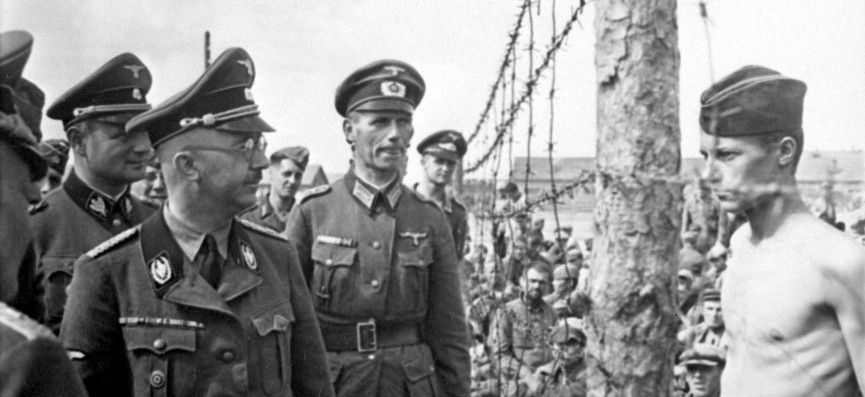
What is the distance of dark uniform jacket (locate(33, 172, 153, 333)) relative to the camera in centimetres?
386

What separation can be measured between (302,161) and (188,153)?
481 centimetres

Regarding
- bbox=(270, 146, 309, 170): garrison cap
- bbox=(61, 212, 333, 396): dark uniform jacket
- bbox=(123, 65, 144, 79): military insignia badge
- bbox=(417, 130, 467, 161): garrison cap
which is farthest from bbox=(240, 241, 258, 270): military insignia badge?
bbox=(417, 130, 467, 161): garrison cap

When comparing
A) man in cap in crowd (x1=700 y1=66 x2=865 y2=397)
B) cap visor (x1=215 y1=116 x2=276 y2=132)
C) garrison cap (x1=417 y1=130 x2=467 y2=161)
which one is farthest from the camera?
garrison cap (x1=417 y1=130 x2=467 y2=161)

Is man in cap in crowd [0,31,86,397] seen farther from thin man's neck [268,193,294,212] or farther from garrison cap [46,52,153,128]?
thin man's neck [268,193,294,212]

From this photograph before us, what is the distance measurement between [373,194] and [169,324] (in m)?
1.87

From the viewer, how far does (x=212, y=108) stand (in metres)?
3.09

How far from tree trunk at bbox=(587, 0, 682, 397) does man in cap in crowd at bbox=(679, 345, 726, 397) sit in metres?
2.61

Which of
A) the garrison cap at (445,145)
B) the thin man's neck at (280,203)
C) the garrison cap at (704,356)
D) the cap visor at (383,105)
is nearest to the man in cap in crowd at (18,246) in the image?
the cap visor at (383,105)

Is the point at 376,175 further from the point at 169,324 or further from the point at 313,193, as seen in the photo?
the point at 169,324

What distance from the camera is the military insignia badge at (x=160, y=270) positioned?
113 inches

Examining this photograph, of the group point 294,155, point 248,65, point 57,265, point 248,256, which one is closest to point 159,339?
point 248,256

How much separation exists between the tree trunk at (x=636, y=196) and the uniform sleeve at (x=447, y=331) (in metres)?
1.80

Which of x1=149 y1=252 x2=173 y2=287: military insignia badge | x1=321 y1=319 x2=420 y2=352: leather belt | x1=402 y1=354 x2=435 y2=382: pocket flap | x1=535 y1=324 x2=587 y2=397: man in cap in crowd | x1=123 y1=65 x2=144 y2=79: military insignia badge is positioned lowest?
x1=535 y1=324 x2=587 y2=397: man in cap in crowd

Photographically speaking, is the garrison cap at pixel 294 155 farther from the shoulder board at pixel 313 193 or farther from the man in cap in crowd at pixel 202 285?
the man in cap in crowd at pixel 202 285
